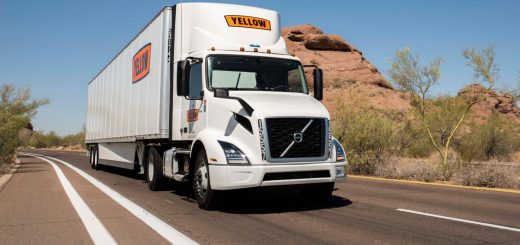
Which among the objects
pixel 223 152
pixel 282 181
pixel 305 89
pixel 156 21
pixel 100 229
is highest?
A: pixel 156 21

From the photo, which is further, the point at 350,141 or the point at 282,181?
the point at 350,141

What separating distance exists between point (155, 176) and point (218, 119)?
3.91 meters

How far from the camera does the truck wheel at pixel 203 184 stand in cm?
833

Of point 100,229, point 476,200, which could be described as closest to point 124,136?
point 100,229

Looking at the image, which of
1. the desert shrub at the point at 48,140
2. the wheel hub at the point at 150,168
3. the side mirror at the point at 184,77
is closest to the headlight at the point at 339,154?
the side mirror at the point at 184,77

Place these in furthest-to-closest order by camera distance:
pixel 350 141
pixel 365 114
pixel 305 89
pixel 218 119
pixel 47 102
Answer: pixel 47 102 → pixel 365 114 → pixel 350 141 → pixel 305 89 → pixel 218 119

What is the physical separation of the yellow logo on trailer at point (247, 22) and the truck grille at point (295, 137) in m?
2.95

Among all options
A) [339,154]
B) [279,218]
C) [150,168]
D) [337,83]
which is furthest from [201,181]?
[337,83]

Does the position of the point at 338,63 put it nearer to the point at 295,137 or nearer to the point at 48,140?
the point at 48,140

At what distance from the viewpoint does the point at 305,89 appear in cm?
962

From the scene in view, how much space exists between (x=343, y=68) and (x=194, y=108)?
3249 inches

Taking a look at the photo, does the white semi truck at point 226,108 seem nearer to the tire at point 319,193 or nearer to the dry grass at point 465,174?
the tire at point 319,193

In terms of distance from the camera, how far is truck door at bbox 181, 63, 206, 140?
364 inches

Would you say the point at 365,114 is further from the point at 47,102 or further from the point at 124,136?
the point at 47,102
